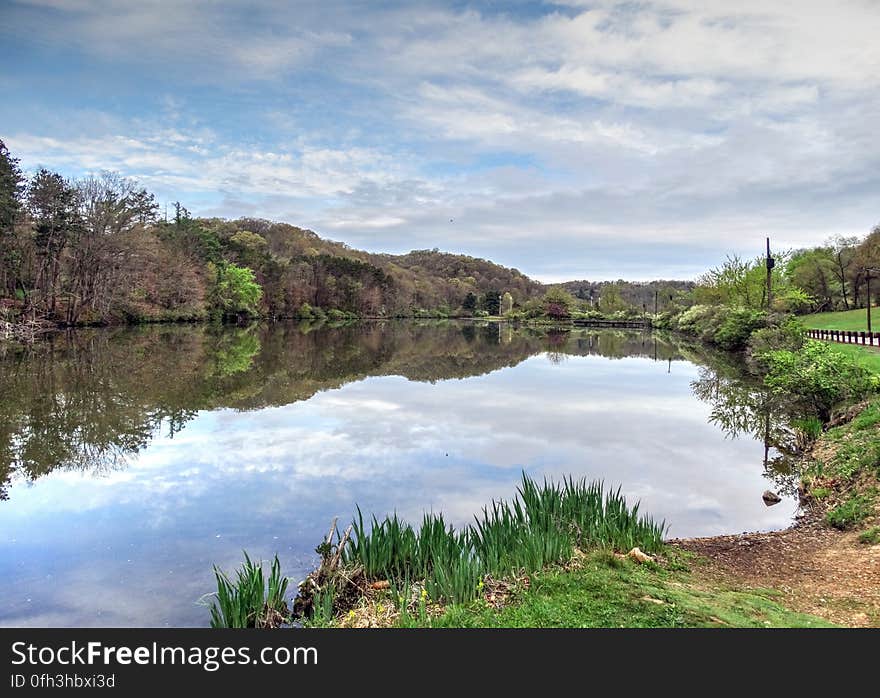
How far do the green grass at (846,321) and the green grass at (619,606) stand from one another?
3950 centimetres

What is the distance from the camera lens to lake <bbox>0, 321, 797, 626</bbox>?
6.23 metres

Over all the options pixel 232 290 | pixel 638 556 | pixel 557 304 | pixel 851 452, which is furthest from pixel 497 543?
pixel 557 304

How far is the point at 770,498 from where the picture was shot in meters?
9.11

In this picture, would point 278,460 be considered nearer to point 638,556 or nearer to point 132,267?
point 638,556

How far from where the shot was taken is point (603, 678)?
312 centimetres

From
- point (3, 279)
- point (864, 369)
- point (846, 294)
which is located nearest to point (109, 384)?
point (864, 369)

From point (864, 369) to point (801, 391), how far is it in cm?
156

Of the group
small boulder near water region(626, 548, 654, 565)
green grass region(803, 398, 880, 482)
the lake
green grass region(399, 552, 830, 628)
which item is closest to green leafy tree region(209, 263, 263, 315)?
the lake

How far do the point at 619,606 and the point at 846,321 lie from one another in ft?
159

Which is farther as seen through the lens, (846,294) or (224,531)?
(846,294)

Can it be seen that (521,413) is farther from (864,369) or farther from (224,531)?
(224,531)

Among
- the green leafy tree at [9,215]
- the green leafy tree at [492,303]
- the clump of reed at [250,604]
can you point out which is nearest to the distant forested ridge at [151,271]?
the green leafy tree at [9,215]

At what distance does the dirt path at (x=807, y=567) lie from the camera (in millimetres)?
4871

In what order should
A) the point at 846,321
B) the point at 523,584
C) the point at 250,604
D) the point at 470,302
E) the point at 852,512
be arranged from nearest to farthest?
the point at 250,604 → the point at 523,584 → the point at 852,512 → the point at 846,321 → the point at 470,302
